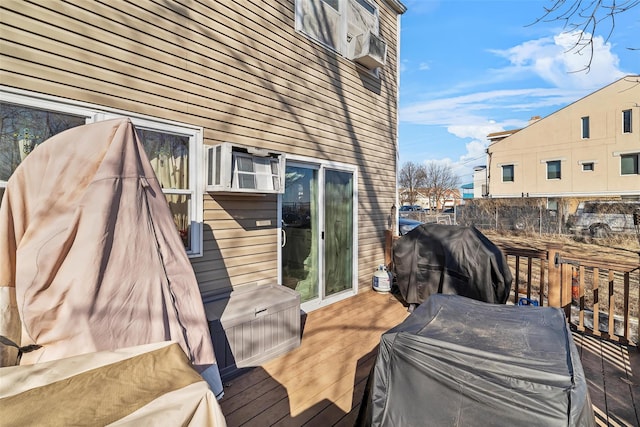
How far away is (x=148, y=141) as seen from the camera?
259cm

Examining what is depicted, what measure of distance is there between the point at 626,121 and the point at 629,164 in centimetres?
228

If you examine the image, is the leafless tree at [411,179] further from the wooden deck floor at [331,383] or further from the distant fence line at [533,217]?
the wooden deck floor at [331,383]

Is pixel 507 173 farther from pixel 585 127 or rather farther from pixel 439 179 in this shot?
pixel 439 179

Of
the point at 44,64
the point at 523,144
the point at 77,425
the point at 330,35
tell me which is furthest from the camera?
the point at 523,144

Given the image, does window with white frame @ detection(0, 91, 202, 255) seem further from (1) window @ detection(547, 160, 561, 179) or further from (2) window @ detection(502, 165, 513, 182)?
(2) window @ detection(502, 165, 513, 182)

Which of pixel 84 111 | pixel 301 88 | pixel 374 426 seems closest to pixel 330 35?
pixel 301 88

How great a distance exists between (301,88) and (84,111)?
2384 millimetres

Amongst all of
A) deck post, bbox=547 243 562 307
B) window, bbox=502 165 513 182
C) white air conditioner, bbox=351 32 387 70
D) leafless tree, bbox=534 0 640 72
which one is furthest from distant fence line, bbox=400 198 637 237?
leafless tree, bbox=534 0 640 72

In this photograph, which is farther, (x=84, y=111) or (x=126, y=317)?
(x=84, y=111)

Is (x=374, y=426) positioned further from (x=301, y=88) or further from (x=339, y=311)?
(x=301, y=88)

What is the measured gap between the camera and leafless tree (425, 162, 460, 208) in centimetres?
3438

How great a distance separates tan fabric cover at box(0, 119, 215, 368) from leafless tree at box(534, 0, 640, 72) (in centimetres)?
333

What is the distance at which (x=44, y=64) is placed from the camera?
209cm

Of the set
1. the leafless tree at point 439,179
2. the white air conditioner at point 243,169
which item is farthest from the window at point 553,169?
the white air conditioner at point 243,169
